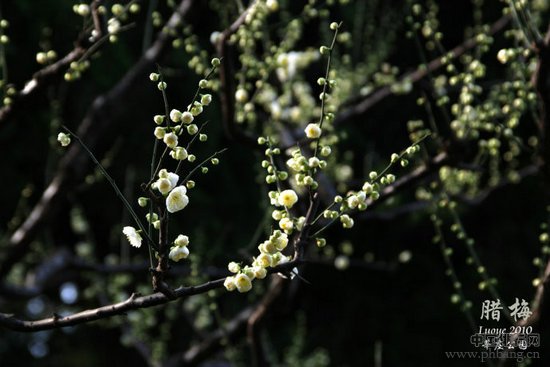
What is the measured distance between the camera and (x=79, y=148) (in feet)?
11.7

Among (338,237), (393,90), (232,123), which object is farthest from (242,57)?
(338,237)

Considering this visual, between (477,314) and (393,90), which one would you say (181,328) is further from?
(393,90)

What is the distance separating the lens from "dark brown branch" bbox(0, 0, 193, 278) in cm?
350

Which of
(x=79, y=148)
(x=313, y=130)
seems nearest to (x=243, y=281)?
(x=313, y=130)

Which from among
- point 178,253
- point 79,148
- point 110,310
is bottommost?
point 110,310

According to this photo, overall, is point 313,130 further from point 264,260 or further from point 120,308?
point 120,308

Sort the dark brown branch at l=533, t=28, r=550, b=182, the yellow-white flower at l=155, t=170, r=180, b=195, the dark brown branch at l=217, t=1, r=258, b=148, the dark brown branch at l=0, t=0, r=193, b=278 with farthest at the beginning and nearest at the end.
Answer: the dark brown branch at l=0, t=0, r=193, b=278
the dark brown branch at l=217, t=1, r=258, b=148
the dark brown branch at l=533, t=28, r=550, b=182
the yellow-white flower at l=155, t=170, r=180, b=195

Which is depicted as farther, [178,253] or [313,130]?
[313,130]

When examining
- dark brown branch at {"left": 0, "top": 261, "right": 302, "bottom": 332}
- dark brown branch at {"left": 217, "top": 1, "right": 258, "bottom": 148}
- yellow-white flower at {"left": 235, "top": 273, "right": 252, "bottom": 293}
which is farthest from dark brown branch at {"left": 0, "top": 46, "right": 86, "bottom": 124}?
yellow-white flower at {"left": 235, "top": 273, "right": 252, "bottom": 293}

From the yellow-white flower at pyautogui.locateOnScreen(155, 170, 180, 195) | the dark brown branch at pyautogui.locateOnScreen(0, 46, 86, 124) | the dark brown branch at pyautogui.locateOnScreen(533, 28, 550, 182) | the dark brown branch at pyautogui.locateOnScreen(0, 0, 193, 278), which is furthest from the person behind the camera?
the dark brown branch at pyautogui.locateOnScreen(0, 0, 193, 278)

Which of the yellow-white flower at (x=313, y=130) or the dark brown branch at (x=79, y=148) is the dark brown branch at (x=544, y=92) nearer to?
the yellow-white flower at (x=313, y=130)

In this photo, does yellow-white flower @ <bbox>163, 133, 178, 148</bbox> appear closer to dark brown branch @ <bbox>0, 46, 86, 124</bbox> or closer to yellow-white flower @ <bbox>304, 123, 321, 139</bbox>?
yellow-white flower @ <bbox>304, 123, 321, 139</bbox>

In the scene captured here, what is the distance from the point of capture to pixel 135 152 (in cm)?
457

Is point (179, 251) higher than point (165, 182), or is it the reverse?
point (165, 182)
